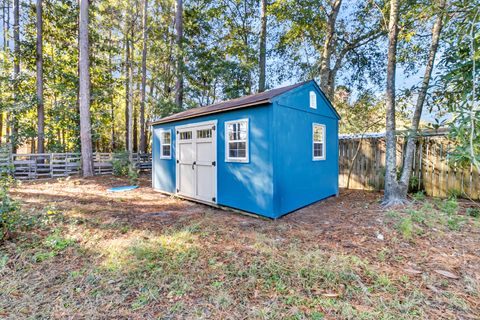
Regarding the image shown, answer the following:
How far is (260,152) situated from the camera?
4742 millimetres

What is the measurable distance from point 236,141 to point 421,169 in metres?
5.60

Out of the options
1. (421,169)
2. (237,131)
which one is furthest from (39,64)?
(421,169)

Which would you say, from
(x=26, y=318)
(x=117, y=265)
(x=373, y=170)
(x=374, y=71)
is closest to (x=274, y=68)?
(x=374, y=71)

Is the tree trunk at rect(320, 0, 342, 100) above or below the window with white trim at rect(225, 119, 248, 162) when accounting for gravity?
above

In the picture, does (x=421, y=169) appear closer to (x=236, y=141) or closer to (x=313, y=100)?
(x=313, y=100)

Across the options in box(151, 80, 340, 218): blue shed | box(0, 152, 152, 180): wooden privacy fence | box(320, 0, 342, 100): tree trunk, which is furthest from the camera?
box(0, 152, 152, 180): wooden privacy fence

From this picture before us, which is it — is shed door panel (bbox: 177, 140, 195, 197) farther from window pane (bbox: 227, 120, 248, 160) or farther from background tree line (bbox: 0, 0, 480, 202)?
background tree line (bbox: 0, 0, 480, 202)

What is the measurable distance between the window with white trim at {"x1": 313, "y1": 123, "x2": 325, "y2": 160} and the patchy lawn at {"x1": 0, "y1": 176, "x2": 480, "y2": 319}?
1988mm

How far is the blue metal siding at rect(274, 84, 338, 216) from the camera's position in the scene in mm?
4738

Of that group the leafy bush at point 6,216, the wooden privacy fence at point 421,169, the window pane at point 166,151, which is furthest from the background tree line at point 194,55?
the leafy bush at point 6,216

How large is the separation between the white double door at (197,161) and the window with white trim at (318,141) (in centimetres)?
265

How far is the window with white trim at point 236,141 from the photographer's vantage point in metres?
5.03

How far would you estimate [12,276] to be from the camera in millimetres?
2680

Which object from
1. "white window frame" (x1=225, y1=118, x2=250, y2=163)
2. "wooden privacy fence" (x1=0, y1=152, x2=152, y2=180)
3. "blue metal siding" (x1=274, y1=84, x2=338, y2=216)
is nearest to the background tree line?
"wooden privacy fence" (x1=0, y1=152, x2=152, y2=180)
